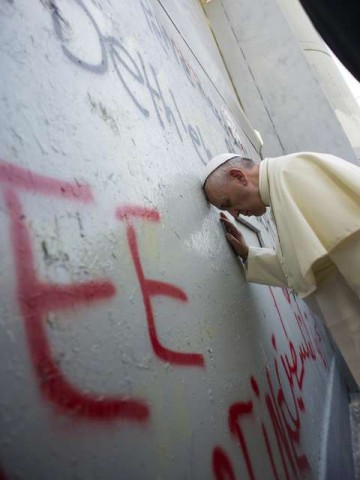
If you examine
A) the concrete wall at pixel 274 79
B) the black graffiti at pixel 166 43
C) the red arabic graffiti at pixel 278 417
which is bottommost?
the red arabic graffiti at pixel 278 417

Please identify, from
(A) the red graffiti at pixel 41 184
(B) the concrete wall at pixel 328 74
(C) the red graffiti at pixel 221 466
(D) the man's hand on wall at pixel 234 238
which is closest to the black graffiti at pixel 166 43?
(D) the man's hand on wall at pixel 234 238

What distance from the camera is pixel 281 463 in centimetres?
136

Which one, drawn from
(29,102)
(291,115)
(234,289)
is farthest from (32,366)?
(291,115)

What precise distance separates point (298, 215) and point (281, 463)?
1019mm

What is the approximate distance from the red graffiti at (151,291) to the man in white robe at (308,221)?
70 cm

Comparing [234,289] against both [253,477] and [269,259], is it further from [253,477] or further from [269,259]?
[253,477]

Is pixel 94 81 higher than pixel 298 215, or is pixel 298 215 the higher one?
pixel 94 81

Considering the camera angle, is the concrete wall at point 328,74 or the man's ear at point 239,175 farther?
the concrete wall at point 328,74

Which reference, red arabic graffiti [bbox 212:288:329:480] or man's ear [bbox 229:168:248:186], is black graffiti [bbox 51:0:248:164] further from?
red arabic graffiti [bbox 212:288:329:480]

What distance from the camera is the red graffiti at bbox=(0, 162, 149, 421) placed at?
0.56m

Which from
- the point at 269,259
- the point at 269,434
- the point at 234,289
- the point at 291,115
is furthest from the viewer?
the point at 291,115

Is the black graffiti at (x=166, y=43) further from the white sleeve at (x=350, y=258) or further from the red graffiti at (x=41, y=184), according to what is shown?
the red graffiti at (x=41, y=184)

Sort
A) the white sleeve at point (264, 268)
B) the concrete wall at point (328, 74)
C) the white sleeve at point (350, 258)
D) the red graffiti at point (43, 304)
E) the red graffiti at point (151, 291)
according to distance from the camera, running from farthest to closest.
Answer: the concrete wall at point (328, 74) < the white sleeve at point (264, 268) < the white sleeve at point (350, 258) < the red graffiti at point (151, 291) < the red graffiti at point (43, 304)

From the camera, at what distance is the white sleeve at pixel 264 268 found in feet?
5.84
